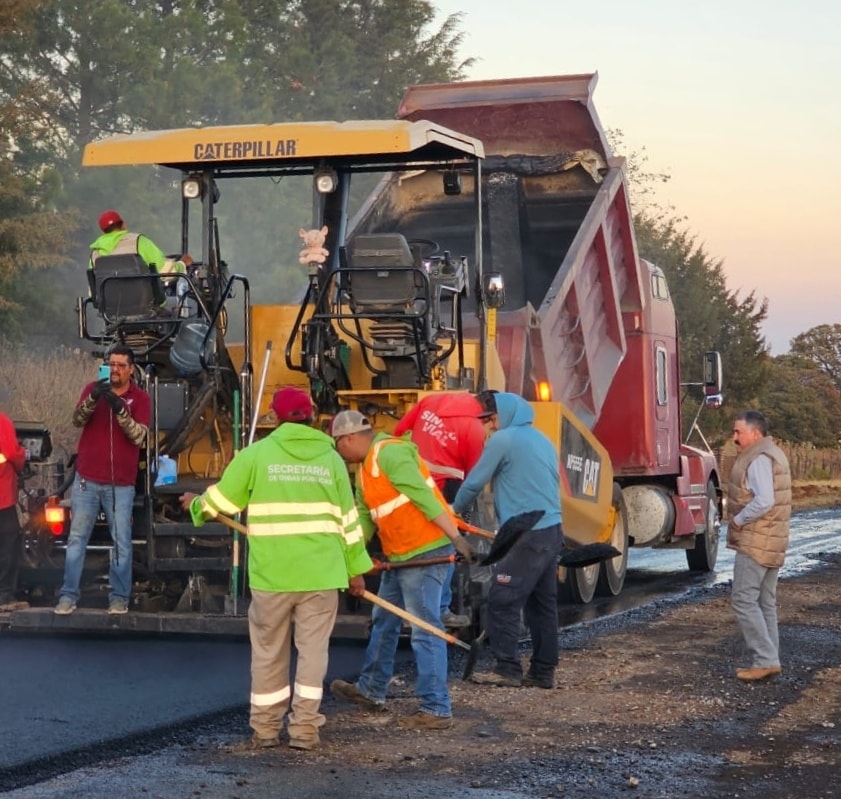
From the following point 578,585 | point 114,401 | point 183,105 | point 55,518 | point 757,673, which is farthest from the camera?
point 183,105

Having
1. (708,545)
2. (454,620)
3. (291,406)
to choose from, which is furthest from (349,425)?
(708,545)

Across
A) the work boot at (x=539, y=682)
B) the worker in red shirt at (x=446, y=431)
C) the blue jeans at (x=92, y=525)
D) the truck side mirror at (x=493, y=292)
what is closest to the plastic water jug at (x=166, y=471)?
the blue jeans at (x=92, y=525)

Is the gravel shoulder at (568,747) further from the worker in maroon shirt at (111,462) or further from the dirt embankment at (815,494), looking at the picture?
the dirt embankment at (815,494)

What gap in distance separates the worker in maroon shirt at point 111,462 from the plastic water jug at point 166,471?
0.15 meters

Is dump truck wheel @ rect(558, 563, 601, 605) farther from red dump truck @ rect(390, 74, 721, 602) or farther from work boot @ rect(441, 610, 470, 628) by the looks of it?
work boot @ rect(441, 610, 470, 628)

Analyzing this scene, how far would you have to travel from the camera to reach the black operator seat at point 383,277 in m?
8.89

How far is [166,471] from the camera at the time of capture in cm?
930

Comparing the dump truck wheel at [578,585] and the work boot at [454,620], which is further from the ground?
the work boot at [454,620]

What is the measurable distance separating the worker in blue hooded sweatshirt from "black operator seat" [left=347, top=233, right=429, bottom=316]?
919mm

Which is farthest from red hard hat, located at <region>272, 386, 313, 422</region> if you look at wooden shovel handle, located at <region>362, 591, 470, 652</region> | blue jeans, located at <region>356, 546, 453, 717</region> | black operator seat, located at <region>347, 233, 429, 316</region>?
black operator seat, located at <region>347, 233, 429, 316</region>

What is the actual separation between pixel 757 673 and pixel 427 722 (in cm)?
234

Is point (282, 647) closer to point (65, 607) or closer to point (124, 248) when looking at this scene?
point (65, 607)

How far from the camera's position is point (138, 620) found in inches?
341

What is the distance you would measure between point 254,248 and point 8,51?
5.41 m
